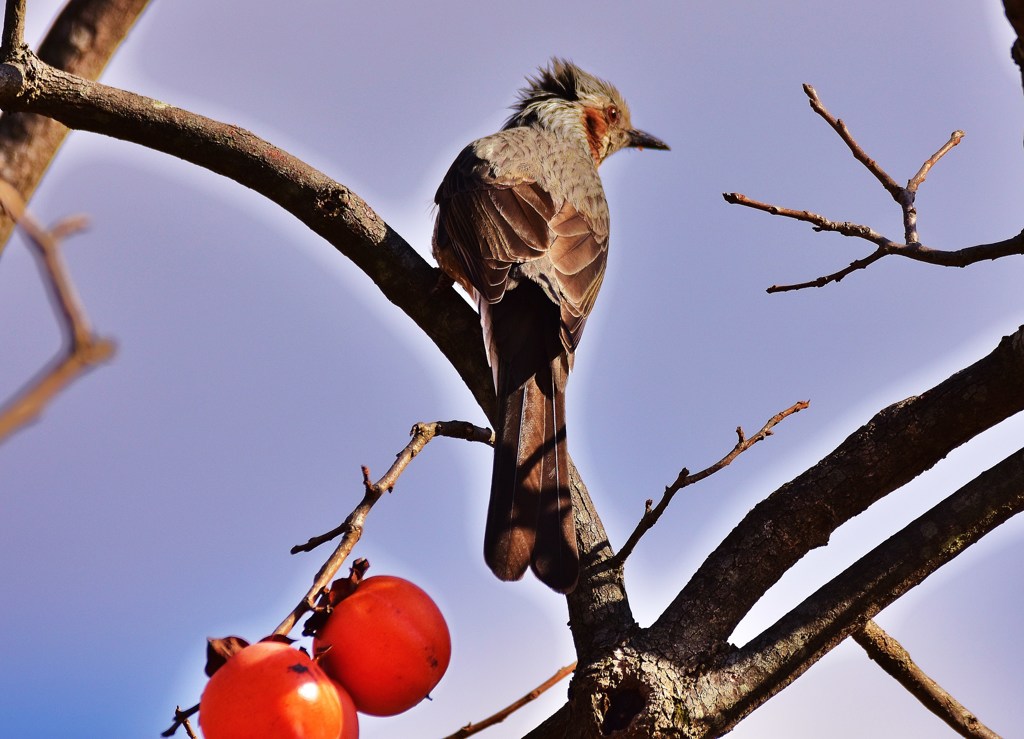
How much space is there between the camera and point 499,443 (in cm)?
287

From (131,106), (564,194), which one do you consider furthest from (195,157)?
(564,194)

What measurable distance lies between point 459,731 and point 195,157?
1831 millimetres

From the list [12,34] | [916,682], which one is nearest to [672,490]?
[916,682]

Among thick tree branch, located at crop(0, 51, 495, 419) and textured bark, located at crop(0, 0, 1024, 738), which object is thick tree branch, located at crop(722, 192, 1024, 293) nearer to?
textured bark, located at crop(0, 0, 1024, 738)

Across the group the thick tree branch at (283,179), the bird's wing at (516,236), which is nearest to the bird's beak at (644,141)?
the bird's wing at (516,236)

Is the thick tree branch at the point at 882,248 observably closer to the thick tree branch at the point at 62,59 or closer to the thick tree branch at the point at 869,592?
the thick tree branch at the point at 869,592

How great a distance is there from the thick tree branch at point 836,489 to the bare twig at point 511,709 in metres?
0.31

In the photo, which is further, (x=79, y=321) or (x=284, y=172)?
(x=284, y=172)

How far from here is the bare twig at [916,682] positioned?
2709 millimetres

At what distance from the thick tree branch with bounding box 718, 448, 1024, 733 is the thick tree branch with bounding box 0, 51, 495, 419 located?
1148mm

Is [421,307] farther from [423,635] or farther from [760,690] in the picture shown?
[760,690]

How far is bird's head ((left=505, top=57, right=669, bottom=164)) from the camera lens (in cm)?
533

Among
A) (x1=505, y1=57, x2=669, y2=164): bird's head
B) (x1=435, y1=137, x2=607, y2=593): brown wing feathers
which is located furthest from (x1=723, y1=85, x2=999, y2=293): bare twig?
(x1=505, y1=57, x2=669, y2=164): bird's head

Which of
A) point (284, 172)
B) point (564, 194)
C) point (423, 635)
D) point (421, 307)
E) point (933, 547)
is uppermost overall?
point (564, 194)
